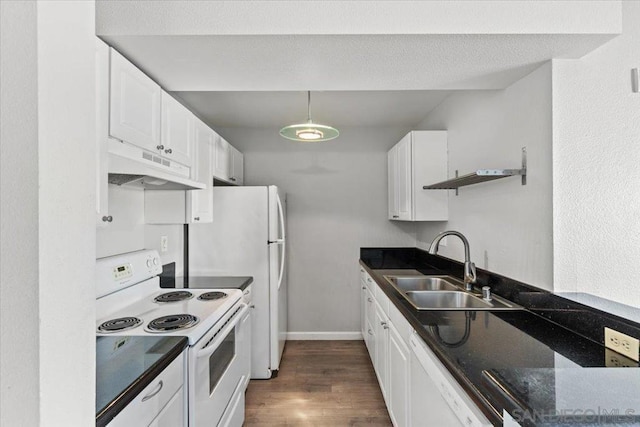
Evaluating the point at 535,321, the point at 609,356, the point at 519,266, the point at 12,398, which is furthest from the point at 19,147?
the point at 519,266

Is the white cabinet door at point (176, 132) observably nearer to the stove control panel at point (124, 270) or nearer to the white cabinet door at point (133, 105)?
the white cabinet door at point (133, 105)

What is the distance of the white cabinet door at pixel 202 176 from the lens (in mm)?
2168

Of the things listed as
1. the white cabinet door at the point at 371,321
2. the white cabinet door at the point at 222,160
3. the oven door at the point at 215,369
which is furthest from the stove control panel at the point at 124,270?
the white cabinet door at the point at 371,321

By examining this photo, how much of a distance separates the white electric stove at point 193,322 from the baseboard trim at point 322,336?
4.63ft

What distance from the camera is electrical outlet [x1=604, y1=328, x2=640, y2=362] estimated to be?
3.55ft

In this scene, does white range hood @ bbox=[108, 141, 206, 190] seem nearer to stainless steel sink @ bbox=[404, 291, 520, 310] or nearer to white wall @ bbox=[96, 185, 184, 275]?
white wall @ bbox=[96, 185, 184, 275]

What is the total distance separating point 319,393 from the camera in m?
2.51

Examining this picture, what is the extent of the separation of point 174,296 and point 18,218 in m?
1.69

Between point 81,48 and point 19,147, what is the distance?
9.3 inches

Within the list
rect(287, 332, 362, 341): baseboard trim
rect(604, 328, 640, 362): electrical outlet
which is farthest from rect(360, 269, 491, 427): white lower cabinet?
rect(287, 332, 362, 341): baseboard trim

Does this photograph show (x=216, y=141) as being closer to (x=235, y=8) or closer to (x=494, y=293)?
(x=235, y=8)

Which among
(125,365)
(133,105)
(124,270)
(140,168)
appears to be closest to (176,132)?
(133,105)

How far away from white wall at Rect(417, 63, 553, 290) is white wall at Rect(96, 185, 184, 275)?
228 cm

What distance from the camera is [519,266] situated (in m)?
1.75
